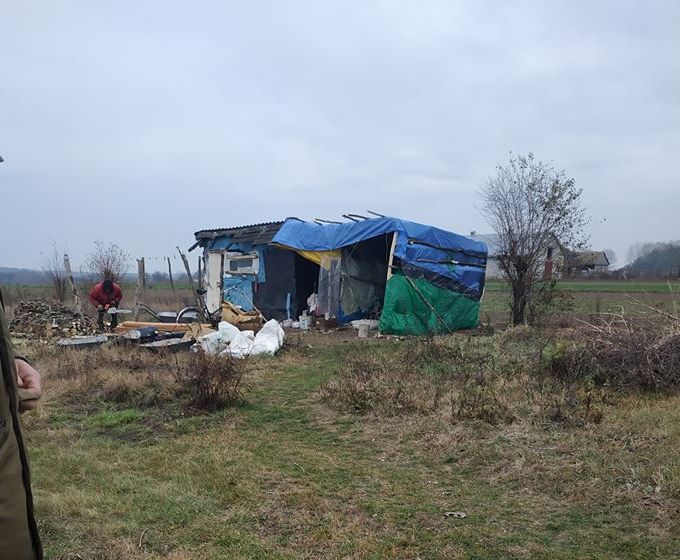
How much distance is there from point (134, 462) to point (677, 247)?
202ft

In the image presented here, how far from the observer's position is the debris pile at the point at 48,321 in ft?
41.1

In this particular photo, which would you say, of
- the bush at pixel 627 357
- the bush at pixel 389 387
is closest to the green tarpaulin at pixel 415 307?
→ the bush at pixel 389 387

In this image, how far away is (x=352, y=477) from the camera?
4305mm

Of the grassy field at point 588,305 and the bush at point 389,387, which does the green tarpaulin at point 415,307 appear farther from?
the bush at point 389,387

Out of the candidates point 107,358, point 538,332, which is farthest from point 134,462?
point 538,332

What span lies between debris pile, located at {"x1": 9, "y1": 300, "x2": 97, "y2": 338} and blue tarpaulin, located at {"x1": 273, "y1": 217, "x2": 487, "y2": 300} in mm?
5188

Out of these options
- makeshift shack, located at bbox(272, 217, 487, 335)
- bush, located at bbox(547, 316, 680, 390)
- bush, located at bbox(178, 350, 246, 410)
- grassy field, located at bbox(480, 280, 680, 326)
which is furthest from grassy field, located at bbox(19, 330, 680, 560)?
makeshift shack, located at bbox(272, 217, 487, 335)

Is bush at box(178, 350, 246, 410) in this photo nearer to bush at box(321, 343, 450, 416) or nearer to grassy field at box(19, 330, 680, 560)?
grassy field at box(19, 330, 680, 560)

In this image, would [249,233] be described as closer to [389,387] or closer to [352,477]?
[389,387]

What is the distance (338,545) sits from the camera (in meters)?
3.22

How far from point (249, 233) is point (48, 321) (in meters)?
6.00

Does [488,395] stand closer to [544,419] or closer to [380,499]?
[544,419]

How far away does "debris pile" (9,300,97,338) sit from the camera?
12.5 meters

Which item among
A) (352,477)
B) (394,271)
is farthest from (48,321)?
(352,477)
